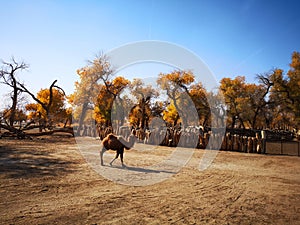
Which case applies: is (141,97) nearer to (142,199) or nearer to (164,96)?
(164,96)

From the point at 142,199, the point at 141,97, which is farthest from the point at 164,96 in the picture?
the point at 142,199

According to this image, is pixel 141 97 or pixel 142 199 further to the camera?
pixel 141 97

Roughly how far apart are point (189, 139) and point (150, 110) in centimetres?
2239

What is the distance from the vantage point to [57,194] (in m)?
5.23

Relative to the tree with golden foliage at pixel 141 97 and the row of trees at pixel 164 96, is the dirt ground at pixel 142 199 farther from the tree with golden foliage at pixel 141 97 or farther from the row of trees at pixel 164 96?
the tree with golden foliage at pixel 141 97

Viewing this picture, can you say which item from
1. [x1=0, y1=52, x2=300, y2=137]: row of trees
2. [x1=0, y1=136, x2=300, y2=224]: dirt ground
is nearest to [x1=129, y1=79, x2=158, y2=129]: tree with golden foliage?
[x1=0, y1=52, x2=300, y2=137]: row of trees

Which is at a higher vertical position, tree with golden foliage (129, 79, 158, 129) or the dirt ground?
tree with golden foliage (129, 79, 158, 129)

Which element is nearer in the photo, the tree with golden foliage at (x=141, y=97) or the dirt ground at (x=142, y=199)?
the dirt ground at (x=142, y=199)

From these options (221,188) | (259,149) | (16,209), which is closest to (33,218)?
(16,209)

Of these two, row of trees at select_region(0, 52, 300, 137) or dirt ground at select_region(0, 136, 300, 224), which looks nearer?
dirt ground at select_region(0, 136, 300, 224)

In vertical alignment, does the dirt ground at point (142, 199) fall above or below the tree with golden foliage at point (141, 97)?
below

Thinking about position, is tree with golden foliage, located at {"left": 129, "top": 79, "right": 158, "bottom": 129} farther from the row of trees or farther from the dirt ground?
the dirt ground

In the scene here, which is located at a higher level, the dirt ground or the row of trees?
the row of trees

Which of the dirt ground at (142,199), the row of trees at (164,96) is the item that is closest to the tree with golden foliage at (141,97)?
the row of trees at (164,96)
